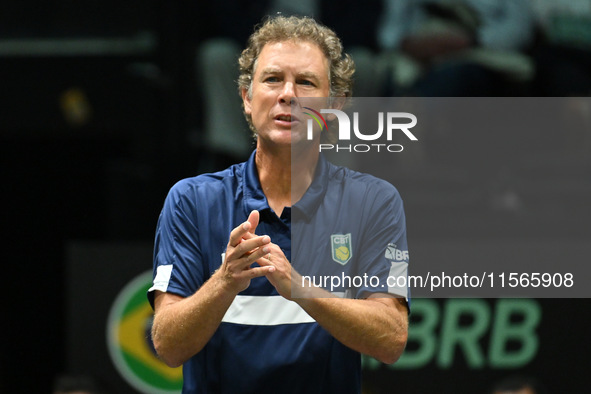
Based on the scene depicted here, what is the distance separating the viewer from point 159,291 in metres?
2.50

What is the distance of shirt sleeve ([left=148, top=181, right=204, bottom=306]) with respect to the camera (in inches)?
97.6

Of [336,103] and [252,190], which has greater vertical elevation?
[336,103]

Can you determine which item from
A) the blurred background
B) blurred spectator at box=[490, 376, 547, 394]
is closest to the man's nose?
the blurred background

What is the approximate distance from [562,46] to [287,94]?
11.7ft

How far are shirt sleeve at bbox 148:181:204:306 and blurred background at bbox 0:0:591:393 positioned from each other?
90.9 inches

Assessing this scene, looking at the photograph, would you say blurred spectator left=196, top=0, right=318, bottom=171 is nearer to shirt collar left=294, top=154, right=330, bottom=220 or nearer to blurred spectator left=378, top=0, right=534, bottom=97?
blurred spectator left=378, top=0, right=534, bottom=97

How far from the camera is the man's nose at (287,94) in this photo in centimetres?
→ 251

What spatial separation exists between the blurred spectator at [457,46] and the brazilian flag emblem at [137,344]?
6.44ft

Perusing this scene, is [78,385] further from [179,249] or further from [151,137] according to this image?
[179,249]

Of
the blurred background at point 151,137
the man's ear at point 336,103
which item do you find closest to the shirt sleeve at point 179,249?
the man's ear at point 336,103

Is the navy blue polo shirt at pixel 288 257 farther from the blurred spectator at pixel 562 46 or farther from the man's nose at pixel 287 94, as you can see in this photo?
the blurred spectator at pixel 562 46

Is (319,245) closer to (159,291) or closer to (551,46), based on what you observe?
(159,291)

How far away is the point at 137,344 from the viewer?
4910mm

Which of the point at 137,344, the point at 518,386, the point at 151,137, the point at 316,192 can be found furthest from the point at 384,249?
the point at 151,137
